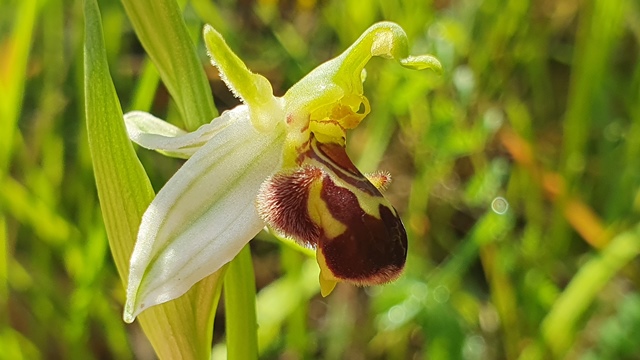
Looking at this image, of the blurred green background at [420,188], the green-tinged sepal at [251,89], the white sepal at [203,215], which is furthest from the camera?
the blurred green background at [420,188]

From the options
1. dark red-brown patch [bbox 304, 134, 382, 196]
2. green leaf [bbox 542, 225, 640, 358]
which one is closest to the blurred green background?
green leaf [bbox 542, 225, 640, 358]

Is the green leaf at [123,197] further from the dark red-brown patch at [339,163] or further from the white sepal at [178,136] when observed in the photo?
the dark red-brown patch at [339,163]

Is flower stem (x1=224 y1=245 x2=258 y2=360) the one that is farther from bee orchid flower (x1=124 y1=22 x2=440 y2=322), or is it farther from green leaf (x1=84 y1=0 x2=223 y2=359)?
bee orchid flower (x1=124 y1=22 x2=440 y2=322)

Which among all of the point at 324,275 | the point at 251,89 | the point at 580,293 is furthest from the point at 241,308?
the point at 580,293

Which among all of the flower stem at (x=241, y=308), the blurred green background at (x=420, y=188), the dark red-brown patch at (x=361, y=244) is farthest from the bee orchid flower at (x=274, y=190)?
the blurred green background at (x=420, y=188)

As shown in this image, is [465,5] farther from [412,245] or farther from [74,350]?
[74,350]

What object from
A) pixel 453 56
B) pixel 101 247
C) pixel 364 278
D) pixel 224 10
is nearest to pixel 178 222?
pixel 364 278
